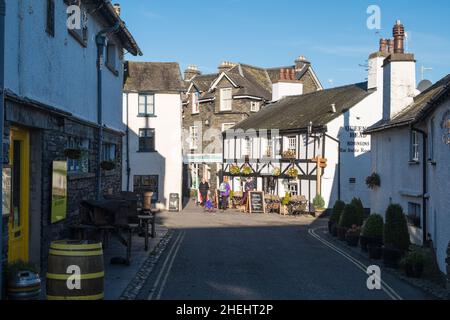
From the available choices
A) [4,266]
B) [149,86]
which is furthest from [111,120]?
[149,86]

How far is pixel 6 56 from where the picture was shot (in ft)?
32.6

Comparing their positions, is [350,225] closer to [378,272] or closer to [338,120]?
[378,272]

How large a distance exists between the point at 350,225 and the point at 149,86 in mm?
17637

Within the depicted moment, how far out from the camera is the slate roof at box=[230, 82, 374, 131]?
32875mm

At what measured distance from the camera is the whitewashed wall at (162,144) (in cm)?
3488

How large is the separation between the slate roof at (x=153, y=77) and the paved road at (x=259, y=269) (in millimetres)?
13014

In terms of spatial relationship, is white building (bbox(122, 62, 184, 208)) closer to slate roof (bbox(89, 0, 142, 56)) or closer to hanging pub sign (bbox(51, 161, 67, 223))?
slate roof (bbox(89, 0, 142, 56))

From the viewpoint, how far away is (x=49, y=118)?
12445 millimetres

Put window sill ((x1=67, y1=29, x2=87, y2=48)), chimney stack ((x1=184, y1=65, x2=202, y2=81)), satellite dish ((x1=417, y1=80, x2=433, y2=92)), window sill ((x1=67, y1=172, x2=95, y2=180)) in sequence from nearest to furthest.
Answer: window sill ((x1=67, y1=29, x2=87, y2=48))
window sill ((x1=67, y1=172, x2=95, y2=180))
satellite dish ((x1=417, y1=80, x2=433, y2=92))
chimney stack ((x1=184, y1=65, x2=202, y2=81))

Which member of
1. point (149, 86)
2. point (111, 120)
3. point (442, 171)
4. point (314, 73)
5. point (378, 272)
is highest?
point (314, 73)

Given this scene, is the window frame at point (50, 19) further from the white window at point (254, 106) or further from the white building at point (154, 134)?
the white window at point (254, 106)

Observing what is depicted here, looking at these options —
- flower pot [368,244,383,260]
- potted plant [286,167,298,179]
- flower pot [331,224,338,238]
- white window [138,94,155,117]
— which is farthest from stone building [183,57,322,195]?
flower pot [368,244,383,260]

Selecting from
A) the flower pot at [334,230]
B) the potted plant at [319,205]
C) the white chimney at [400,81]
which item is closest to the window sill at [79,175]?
the flower pot at [334,230]

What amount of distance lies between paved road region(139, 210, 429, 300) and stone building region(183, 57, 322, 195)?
21.4m
